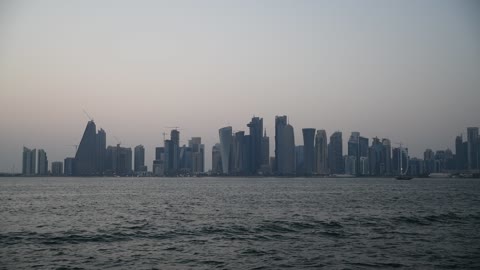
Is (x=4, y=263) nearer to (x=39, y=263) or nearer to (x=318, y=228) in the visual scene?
(x=39, y=263)

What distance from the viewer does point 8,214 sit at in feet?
211

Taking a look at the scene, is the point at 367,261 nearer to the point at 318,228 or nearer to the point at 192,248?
the point at 192,248

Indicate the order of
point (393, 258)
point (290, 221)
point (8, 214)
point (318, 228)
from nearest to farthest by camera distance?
point (393, 258) < point (318, 228) < point (290, 221) < point (8, 214)

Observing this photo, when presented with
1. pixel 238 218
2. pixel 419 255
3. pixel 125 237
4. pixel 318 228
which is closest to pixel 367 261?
pixel 419 255

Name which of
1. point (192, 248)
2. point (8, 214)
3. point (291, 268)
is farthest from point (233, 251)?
point (8, 214)

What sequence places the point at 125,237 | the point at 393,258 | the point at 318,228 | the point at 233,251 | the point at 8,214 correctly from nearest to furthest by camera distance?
the point at 393,258
the point at 233,251
the point at 125,237
the point at 318,228
the point at 8,214

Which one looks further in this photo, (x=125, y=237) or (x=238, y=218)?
(x=238, y=218)

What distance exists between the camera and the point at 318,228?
160 ft

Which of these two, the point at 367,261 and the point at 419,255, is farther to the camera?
the point at 419,255

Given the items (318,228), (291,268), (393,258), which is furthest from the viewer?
(318,228)

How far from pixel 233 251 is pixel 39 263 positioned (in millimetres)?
13179

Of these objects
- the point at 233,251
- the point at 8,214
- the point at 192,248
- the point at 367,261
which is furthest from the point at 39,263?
the point at 8,214

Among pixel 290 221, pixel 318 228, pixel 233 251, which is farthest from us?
pixel 290 221

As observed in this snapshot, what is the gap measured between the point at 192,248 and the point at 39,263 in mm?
10789
